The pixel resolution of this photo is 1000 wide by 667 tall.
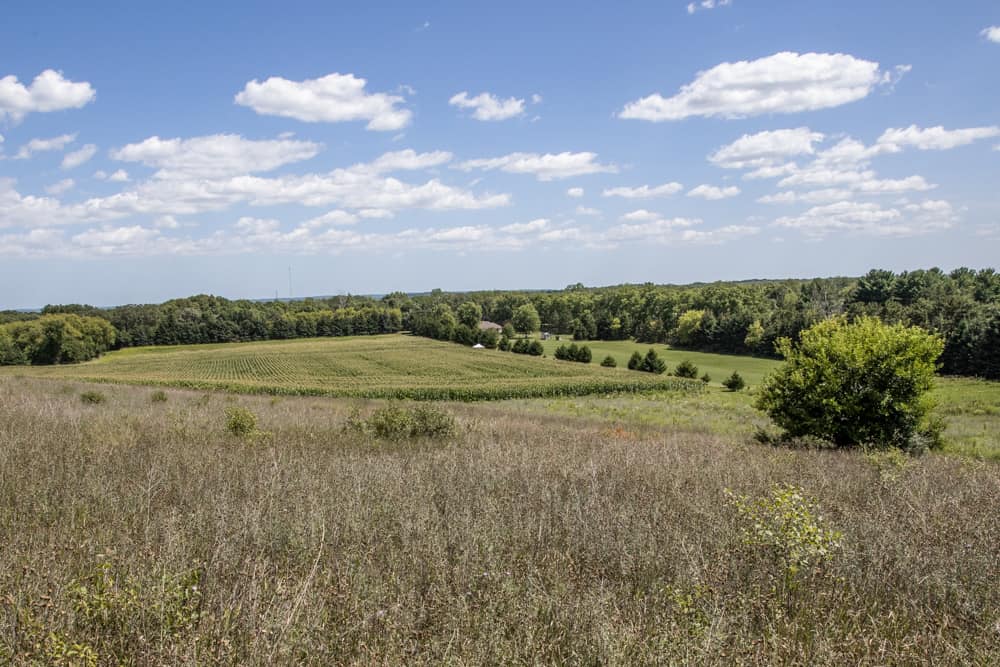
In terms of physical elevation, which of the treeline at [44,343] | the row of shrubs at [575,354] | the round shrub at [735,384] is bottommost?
the round shrub at [735,384]

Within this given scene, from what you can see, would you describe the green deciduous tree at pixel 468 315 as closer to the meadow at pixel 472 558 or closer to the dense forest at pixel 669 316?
the dense forest at pixel 669 316

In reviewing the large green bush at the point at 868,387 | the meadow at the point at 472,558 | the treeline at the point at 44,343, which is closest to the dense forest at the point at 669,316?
the treeline at the point at 44,343

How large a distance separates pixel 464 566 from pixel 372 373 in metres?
70.2

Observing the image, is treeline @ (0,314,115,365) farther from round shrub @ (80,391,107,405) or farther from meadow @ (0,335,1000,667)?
meadow @ (0,335,1000,667)

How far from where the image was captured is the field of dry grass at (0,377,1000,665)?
2.97 meters

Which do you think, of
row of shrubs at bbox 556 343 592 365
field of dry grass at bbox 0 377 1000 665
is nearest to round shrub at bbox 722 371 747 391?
row of shrubs at bbox 556 343 592 365

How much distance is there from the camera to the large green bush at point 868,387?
15.7m

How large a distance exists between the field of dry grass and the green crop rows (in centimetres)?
4355

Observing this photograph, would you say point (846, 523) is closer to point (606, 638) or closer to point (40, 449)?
point (606, 638)

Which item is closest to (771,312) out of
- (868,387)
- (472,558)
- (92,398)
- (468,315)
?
(468,315)

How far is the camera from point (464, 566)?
3848 millimetres

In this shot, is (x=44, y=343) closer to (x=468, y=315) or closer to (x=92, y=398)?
(x=468, y=315)

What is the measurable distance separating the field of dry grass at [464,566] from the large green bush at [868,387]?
10.7 m

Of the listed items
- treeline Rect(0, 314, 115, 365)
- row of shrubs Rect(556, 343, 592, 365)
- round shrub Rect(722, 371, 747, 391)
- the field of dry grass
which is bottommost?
round shrub Rect(722, 371, 747, 391)
